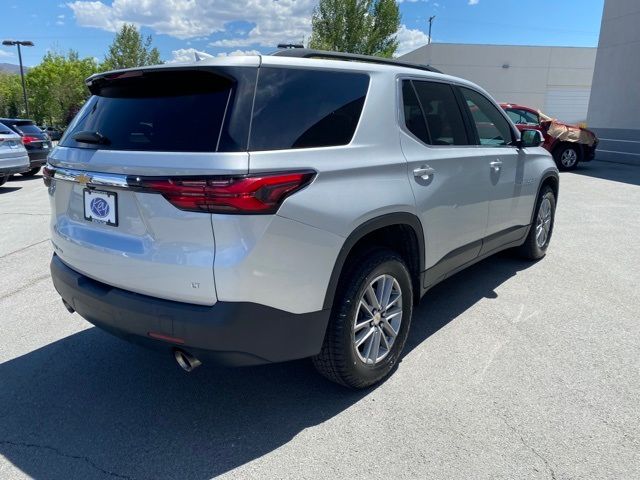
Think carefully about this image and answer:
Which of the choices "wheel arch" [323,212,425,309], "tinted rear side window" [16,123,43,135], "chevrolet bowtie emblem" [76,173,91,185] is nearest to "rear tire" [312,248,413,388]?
"wheel arch" [323,212,425,309]

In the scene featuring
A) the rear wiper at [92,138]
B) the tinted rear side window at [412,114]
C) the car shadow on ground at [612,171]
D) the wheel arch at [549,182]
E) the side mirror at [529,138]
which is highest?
the tinted rear side window at [412,114]

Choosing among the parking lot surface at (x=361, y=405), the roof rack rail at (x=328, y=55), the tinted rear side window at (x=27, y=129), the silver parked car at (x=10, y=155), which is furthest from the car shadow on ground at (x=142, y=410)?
the tinted rear side window at (x=27, y=129)

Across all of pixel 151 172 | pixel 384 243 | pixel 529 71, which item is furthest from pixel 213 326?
pixel 529 71

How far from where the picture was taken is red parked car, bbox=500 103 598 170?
13570 mm

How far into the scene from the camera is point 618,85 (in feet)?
55.5

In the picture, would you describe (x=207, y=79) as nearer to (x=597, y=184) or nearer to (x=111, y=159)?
(x=111, y=159)

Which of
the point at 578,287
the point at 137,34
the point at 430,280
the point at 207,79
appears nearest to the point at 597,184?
the point at 578,287

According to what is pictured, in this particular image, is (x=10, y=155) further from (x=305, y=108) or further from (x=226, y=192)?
(x=226, y=192)

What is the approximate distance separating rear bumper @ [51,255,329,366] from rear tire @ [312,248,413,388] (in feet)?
0.53

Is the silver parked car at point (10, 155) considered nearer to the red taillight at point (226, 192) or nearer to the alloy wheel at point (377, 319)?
the red taillight at point (226, 192)

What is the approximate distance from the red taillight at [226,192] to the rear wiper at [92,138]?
1.71 ft

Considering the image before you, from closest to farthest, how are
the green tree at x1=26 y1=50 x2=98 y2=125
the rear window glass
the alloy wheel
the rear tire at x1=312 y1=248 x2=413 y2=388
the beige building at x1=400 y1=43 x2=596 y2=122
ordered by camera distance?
the rear window glass → the rear tire at x1=312 y1=248 x2=413 y2=388 → the alloy wheel → the beige building at x1=400 y1=43 x2=596 y2=122 → the green tree at x1=26 y1=50 x2=98 y2=125

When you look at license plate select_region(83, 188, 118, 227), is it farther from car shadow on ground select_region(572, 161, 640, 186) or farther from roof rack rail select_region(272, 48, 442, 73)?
car shadow on ground select_region(572, 161, 640, 186)

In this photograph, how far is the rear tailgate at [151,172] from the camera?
2.22 meters
